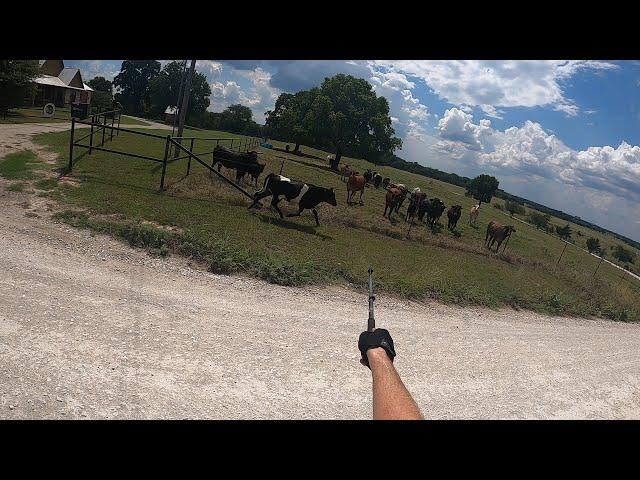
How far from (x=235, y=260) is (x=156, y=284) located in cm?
190

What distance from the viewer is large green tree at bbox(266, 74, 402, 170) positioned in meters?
44.0

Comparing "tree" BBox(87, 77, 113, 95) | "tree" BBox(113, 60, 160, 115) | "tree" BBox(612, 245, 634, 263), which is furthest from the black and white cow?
"tree" BBox(87, 77, 113, 95)

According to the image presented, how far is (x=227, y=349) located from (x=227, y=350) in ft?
0.08

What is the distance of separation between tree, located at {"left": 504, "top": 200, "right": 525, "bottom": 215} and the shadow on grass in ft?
143

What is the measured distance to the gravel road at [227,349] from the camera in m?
4.05

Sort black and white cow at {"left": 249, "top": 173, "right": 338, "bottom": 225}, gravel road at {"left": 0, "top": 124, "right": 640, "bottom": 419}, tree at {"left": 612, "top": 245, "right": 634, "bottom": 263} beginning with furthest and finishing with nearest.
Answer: tree at {"left": 612, "top": 245, "right": 634, "bottom": 263}
black and white cow at {"left": 249, "top": 173, "right": 338, "bottom": 225}
gravel road at {"left": 0, "top": 124, "right": 640, "bottom": 419}

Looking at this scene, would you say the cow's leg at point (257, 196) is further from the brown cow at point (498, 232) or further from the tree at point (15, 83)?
the tree at point (15, 83)

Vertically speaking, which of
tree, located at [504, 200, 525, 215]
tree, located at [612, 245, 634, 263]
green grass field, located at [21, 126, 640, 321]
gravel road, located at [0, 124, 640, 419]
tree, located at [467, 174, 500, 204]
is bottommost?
tree, located at [612, 245, 634, 263]

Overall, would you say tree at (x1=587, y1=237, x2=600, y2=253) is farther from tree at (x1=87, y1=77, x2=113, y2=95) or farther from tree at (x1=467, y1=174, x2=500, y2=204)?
tree at (x1=87, y1=77, x2=113, y2=95)

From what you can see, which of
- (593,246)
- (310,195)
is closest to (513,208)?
(593,246)

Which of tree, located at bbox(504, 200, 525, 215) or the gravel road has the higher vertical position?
tree, located at bbox(504, 200, 525, 215)

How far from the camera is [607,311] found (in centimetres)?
1282
